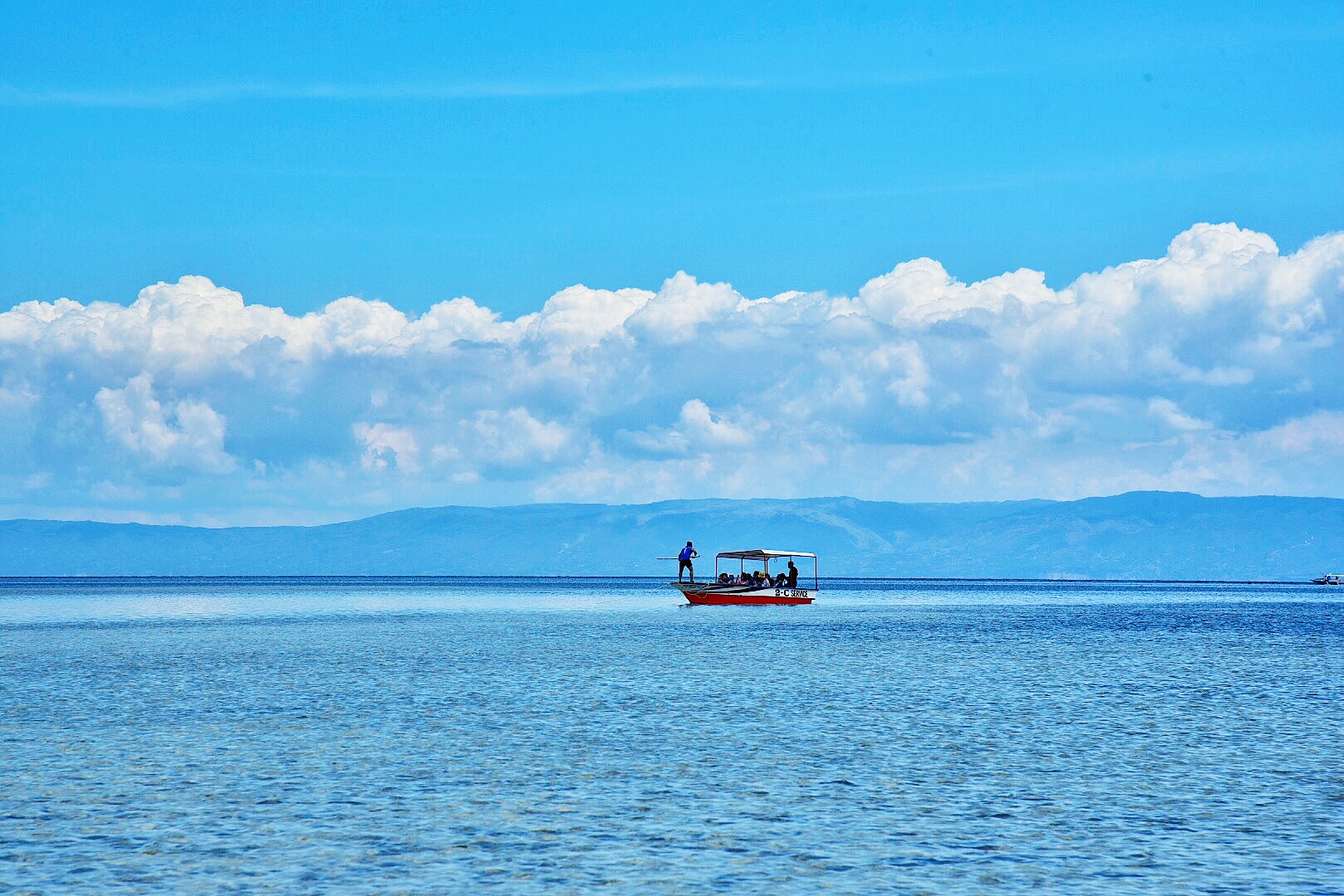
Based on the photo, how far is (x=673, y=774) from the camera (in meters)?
29.8

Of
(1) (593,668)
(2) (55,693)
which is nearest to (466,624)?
(1) (593,668)

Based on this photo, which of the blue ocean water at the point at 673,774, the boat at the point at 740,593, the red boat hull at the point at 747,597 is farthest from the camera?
the red boat hull at the point at 747,597

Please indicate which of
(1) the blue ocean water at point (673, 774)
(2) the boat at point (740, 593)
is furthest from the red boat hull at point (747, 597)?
(1) the blue ocean water at point (673, 774)

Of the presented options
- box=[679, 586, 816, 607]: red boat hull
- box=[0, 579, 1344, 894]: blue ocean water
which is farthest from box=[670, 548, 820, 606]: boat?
box=[0, 579, 1344, 894]: blue ocean water

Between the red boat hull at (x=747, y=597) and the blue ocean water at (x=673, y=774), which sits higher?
the red boat hull at (x=747, y=597)

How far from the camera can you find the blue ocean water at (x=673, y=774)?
2088cm

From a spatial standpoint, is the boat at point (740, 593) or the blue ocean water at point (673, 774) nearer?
the blue ocean water at point (673, 774)

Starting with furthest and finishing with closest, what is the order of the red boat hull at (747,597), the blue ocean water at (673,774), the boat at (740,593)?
Result: 1. the red boat hull at (747,597)
2. the boat at (740,593)
3. the blue ocean water at (673,774)

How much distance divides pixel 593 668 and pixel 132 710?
21765mm

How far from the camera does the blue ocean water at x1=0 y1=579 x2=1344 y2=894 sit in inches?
822

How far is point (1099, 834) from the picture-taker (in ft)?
76.4

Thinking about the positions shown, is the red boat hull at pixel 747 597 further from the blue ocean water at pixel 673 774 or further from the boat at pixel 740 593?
the blue ocean water at pixel 673 774

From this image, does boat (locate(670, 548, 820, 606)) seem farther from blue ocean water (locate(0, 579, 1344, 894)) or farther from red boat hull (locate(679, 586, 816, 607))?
blue ocean water (locate(0, 579, 1344, 894))

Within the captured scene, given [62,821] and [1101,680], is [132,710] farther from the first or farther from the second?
[1101,680]
